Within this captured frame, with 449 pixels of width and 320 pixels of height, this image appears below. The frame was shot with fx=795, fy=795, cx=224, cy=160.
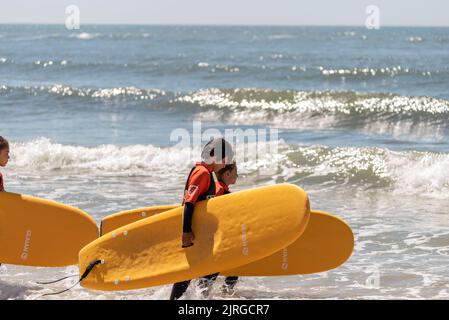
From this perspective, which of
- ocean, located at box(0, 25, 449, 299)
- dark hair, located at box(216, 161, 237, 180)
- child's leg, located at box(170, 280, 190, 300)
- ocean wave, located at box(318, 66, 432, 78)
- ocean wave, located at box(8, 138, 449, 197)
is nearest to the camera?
dark hair, located at box(216, 161, 237, 180)

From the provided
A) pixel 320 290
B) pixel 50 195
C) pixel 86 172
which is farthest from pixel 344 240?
pixel 86 172

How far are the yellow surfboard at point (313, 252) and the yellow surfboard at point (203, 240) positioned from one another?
803 mm

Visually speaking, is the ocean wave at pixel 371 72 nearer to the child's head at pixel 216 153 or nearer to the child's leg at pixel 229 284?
the child's leg at pixel 229 284

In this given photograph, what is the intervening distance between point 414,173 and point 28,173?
5.87 meters

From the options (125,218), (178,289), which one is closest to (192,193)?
(178,289)

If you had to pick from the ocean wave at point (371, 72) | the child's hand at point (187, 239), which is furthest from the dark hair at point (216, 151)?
the ocean wave at point (371, 72)

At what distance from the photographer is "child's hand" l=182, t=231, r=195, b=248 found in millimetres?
5602

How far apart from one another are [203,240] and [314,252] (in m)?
1.13

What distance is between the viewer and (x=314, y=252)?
20.9 feet

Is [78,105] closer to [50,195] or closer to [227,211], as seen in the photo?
[50,195]

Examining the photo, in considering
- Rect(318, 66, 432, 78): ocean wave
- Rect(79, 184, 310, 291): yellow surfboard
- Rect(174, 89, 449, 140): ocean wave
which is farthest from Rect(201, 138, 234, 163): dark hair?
Rect(318, 66, 432, 78): ocean wave

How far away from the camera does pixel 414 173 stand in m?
11.6

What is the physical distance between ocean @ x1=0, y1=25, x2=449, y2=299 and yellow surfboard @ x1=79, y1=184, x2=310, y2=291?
0.53 metres

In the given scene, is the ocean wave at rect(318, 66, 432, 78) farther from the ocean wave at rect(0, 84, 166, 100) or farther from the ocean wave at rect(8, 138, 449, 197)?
the ocean wave at rect(8, 138, 449, 197)
